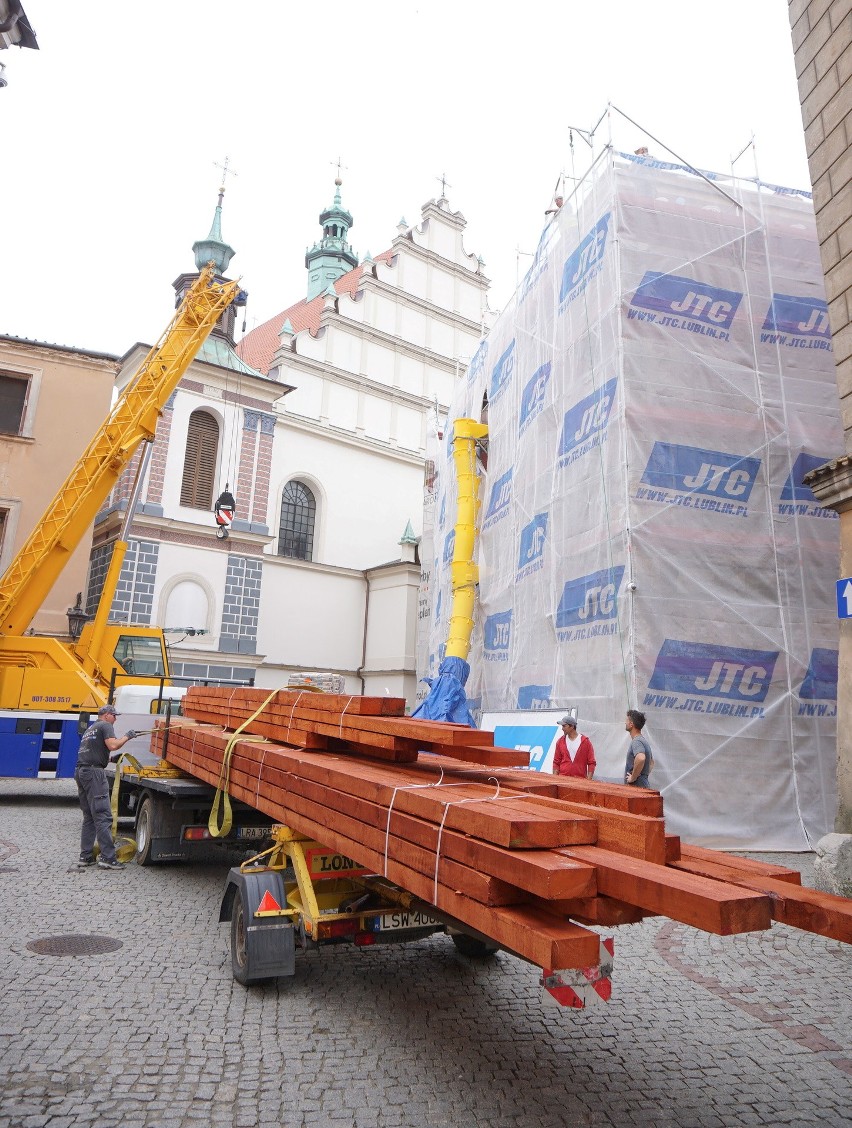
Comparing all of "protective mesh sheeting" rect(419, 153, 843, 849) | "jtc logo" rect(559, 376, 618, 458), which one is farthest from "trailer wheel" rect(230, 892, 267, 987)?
"jtc logo" rect(559, 376, 618, 458)

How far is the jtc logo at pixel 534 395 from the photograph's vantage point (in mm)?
13867

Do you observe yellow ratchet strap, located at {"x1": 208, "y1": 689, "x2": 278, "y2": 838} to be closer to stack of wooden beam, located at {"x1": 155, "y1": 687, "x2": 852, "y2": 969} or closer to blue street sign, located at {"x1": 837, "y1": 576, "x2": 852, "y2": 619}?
stack of wooden beam, located at {"x1": 155, "y1": 687, "x2": 852, "y2": 969}

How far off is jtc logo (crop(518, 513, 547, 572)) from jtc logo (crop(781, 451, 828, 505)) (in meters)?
3.70

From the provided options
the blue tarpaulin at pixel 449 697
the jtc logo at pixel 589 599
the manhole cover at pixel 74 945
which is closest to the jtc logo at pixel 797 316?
the jtc logo at pixel 589 599

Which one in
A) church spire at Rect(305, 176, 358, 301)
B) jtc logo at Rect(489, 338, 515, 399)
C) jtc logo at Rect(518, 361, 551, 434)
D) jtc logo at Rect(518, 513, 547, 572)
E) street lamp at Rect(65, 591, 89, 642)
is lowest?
street lamp at Rect(65, 591, 89, 642)

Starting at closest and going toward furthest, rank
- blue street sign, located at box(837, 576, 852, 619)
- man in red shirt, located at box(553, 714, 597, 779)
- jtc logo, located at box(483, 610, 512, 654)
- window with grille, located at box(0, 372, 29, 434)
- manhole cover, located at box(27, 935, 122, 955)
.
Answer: manhole cover, located at box(27, 935, 122, 955) → blue street sign, located at box(837, 576, 852, 619) → man in red shirt, located at box(553, 714, 597, 779) → jtc logo, located at box(483, 610, 512, 654) → window with grille, located at box(0, 372, 29, 434)

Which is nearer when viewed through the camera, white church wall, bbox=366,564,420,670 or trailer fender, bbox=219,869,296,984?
trailer fender, bbox=219,869,296,984

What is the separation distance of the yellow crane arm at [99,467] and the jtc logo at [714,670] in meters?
9.56

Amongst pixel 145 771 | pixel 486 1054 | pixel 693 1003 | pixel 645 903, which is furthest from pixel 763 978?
pixel 145 771

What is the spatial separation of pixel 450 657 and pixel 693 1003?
34.2 feet

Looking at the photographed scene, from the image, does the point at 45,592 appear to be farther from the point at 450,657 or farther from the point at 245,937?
the point at 245,937

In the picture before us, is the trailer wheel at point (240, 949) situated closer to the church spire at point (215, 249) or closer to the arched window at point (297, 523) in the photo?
the arched window at point (297, 523)

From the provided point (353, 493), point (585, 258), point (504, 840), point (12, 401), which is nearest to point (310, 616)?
point (353, 493)

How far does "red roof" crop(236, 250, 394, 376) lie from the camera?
30.3 m
